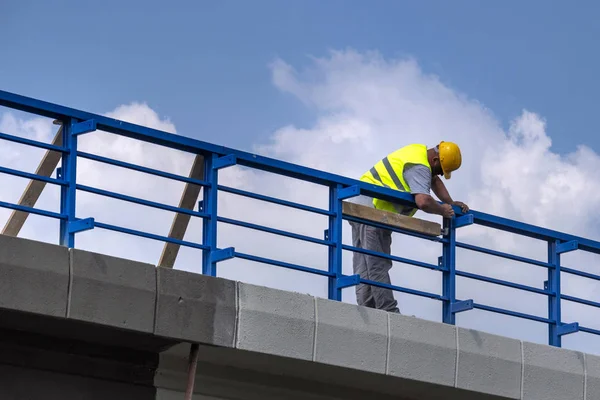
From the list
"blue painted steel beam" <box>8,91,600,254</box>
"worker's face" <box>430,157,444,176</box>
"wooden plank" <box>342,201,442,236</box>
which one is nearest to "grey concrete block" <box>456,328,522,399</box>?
"wooden plank" <box>342,201,442,236</box>

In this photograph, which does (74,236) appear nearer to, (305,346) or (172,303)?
(172,303)

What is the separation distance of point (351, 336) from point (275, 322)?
26.1 inches

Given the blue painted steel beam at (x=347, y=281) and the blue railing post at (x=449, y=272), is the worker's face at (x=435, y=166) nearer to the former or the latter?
the blue railing post at (x=449, y=272)

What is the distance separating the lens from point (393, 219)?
9.70 meters

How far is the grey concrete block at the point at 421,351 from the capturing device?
347 inches

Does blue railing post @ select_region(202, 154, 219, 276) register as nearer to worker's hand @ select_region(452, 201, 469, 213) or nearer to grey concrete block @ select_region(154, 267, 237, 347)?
grey concrete block @ select_region(154, 267, 237, 347)

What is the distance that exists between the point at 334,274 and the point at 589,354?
2.59 meters

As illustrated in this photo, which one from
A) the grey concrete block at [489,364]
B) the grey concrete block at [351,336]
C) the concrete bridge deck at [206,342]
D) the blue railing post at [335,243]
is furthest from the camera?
the grey concrete block at [489,364]

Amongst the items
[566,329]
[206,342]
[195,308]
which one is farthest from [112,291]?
[566,329]

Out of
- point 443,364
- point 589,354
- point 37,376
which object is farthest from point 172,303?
point 589,354

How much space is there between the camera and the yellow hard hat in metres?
10.7

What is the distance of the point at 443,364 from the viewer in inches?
357

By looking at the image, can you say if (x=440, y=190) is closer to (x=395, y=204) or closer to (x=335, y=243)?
(x=395, y=204)

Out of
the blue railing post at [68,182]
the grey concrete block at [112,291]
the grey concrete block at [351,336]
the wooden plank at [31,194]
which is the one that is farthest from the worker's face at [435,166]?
the blue railing post at [68,182]
